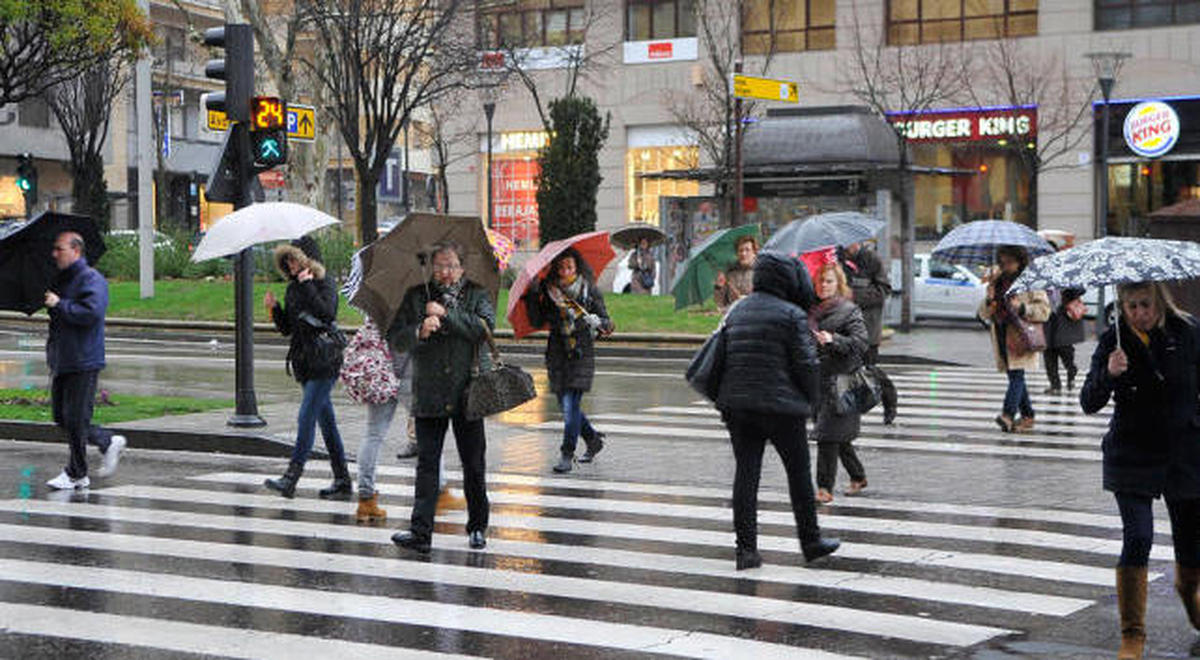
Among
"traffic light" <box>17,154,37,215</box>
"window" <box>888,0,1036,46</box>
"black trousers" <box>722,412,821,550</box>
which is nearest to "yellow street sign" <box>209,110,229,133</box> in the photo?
"black trousers" <box>722,412,821,550</box>

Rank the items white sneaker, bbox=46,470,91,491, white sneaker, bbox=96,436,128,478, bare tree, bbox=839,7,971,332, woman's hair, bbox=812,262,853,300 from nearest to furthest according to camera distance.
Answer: woman's hair, bbox=812,262,853,300, white sneaker, bbox=46,470,91,491, white sneaker, bbox=96,436,128,478, bare tree, bbox=839,7,971,332

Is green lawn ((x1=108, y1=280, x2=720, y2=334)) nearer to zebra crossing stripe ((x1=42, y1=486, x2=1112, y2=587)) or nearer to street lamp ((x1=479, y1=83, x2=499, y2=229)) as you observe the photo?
street lamp ((x1=479, y1=83, x2=499, y2=229))

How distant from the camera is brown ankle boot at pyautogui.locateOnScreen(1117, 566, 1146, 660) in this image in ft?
23.7

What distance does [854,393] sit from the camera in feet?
38.5

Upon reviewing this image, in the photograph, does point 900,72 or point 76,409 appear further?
point 900,72

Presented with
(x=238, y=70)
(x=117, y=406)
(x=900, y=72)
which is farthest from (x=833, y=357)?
(x=900, y=72)

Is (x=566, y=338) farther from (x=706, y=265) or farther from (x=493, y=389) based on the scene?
(x=493, y=389)

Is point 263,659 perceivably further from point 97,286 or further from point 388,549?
point 97,286

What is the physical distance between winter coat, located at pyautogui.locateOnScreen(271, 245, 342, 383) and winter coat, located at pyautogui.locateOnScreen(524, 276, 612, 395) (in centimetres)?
194

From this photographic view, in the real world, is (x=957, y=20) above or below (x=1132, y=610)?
above

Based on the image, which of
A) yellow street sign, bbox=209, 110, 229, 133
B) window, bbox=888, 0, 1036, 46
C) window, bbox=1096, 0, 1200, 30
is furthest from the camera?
window, bbox=888, 0, 1036, 46

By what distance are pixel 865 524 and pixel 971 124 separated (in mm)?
37270

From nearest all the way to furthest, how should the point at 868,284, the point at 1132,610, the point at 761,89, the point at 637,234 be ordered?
the point at 1132,610
the point at 868,284
the point at 761,89
the point at 637,234

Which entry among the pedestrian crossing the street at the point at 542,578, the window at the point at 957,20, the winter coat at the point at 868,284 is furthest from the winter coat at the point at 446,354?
the window at the point at 957,20
